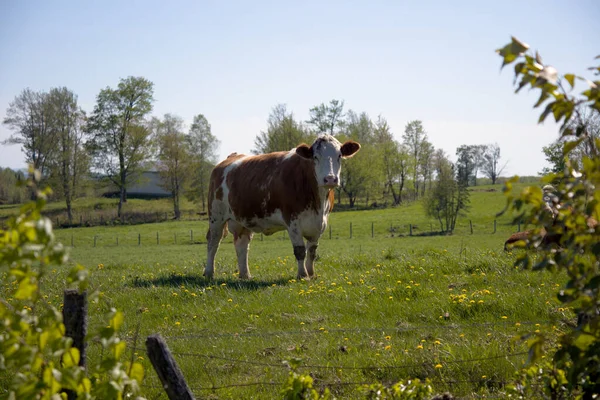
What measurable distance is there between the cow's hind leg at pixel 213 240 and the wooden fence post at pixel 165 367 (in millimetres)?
9407

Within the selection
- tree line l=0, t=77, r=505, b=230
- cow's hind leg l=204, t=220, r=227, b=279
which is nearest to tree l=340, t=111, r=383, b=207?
tree line l=0, t=77, r=505, b=230

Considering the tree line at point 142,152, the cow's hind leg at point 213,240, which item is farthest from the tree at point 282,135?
the cow's hind leg at point 213,240

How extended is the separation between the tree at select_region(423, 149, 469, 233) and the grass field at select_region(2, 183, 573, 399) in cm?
4413

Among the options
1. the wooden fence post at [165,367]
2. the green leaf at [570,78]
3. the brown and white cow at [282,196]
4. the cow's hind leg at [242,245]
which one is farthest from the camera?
the cow's hind leg at [242,245]

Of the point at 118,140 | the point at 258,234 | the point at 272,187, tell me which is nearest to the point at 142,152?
the point at 118,140

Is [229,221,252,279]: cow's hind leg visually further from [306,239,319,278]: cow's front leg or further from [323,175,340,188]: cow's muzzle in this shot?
[323,175,340,188]: cow's muzzle

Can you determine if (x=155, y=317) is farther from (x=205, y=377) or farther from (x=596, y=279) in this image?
(x=596, y=279)

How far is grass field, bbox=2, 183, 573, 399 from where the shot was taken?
537 cm

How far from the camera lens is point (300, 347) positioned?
6.34m

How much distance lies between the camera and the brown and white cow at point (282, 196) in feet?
37.9

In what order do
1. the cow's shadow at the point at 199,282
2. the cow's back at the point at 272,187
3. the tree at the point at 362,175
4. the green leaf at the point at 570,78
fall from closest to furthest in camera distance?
the green leaf at the point at 570,78 < the cow's shadow at the point at 199,282 < the cow's back at the point at 272,187 < the tree at the point at 362,175

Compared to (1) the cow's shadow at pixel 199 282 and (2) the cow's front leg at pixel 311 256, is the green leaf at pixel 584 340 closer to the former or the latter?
(1) the cow's shadow at pixel 199 282

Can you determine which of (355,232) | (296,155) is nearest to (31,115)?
(355,232)

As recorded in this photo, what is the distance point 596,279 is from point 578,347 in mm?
408
